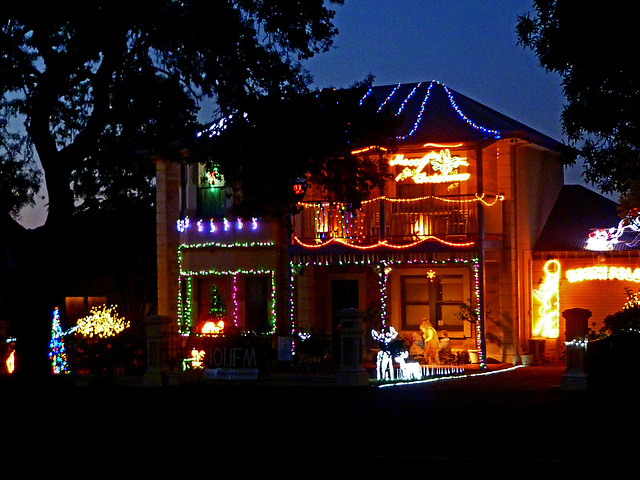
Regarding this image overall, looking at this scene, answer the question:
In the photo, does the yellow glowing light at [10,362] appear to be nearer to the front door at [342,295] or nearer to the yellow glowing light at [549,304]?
the front door at [342,295]

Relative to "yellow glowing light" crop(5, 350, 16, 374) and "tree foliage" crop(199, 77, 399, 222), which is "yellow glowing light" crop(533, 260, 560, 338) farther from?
"yellow glowing light" crop(5, 350, 16, 374)

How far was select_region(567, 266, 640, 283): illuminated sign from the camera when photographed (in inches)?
917

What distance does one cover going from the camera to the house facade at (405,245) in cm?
2312

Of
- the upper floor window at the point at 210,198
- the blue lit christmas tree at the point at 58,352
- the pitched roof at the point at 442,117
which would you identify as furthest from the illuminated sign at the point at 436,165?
the blue lit christmas tree at the point at 58,352

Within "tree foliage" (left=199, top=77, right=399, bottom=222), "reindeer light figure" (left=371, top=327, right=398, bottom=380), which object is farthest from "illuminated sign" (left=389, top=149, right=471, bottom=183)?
"reindeer light figure" (left=371, top=327, right=398, bottom=380)

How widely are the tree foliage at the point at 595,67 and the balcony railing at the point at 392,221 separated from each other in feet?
28.3

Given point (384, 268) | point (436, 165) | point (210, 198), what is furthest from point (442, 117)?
point (210, 198)

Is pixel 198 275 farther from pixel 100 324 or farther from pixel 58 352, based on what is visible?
pixel 58 352

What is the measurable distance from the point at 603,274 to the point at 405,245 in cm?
445

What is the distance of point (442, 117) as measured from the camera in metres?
23.9

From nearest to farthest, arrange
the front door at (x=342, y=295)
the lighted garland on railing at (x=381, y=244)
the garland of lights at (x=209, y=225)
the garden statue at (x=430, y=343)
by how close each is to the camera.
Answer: the lighted garland on railing at (x=381, y=244) < the garden statue at (x=430, y=343) < the garland of lights at (x=209, y=225) < the front door at (x=342, y=295)

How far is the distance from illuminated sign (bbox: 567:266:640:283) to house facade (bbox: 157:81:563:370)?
1.13 meters

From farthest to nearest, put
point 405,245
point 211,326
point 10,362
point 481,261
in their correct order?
point 211,326 < point 405,245 < point 481,261 < point 10,362

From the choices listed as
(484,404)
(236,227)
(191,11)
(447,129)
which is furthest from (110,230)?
(484,404)
